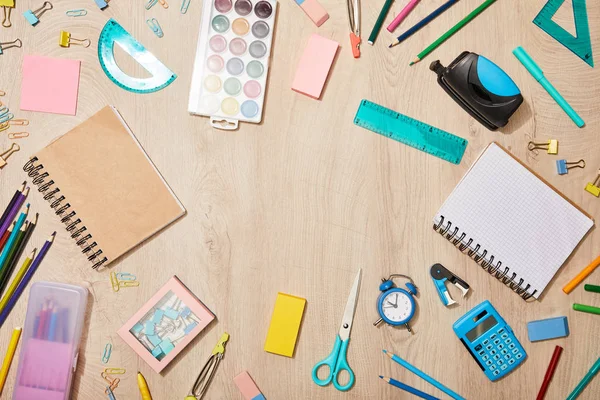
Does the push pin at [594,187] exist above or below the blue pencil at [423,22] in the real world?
below

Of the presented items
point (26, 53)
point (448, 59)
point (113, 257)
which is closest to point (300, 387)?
point (113, 257)

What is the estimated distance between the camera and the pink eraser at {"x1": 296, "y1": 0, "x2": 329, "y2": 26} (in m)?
1.15

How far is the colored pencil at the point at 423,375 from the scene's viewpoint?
118 cm

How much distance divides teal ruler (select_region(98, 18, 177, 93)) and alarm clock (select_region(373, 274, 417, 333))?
624 millimetres

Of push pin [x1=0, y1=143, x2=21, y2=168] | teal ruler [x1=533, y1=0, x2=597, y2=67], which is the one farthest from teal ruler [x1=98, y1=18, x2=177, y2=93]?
teal ruler [x1=533, y1=0, x2=597, y2=67]

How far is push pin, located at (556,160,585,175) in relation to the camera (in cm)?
118

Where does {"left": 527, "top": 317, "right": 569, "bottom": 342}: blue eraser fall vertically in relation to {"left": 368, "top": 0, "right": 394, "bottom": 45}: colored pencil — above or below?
below

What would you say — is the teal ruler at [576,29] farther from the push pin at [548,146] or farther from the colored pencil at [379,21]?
the colored pencil at [379,21]

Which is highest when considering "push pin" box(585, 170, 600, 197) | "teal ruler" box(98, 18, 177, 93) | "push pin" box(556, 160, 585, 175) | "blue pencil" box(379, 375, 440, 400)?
"teal ruler" box(98, 18, 177, 93)

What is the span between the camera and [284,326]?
116cm

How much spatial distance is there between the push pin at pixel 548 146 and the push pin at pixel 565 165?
26 mm

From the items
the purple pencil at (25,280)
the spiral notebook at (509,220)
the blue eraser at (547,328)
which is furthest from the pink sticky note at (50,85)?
the blue eraser at (547,328)

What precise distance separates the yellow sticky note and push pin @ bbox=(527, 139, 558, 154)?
23.0 inches

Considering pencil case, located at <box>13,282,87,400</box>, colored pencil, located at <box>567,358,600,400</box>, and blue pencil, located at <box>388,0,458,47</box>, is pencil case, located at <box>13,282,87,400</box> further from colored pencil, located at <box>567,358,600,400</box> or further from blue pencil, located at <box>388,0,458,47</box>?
colored pencil, located at <box>567,358,600,400</box>
